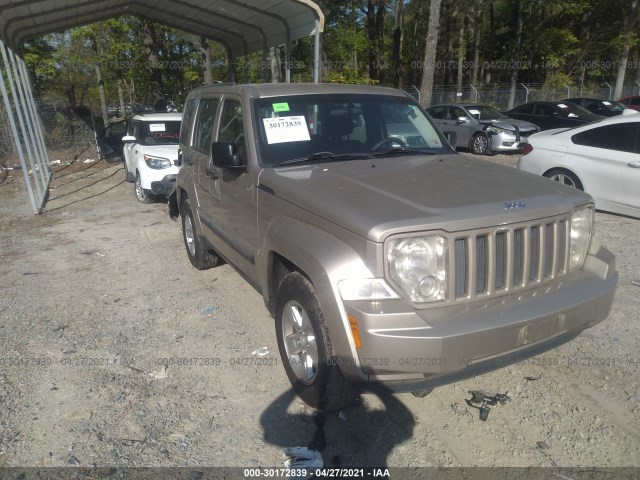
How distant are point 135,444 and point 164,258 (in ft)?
12.0

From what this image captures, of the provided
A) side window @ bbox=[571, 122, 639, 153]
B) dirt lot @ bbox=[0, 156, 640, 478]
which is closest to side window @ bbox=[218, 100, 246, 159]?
dirt lot @ bbox=[0, 156, 640, 478]

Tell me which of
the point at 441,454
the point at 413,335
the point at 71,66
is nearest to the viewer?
the point at 413,335

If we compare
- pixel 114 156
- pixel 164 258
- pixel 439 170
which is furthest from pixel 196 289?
pixel 114 156

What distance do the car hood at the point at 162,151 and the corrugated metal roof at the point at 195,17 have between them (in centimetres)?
301

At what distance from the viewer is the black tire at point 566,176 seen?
7.27 metres

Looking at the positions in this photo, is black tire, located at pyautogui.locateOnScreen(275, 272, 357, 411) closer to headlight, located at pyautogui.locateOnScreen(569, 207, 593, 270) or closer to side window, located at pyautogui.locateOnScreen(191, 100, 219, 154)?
headlight, located at pyautogui.locateOnScreen(569, 207, 593, 270)

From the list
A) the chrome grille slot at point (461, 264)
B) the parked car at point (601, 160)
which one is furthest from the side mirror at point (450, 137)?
the parked car at point (601, 160)

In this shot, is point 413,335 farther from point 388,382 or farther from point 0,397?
point 0,397

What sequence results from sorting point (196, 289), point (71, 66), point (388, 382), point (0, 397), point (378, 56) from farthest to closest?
point (378, 56) < point (71, 66) < point (196, 289) < point (0, 397) < point (388, 382)

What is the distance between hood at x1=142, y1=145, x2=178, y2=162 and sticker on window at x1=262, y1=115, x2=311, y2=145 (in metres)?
5.80

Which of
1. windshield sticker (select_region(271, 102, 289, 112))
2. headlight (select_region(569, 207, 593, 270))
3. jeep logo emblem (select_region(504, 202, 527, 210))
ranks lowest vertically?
headlight (select_region(569, 207, 593, 270))

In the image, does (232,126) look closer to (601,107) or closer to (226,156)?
(226,156)

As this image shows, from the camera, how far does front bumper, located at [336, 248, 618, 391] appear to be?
2.40 meters

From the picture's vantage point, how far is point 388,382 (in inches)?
101
